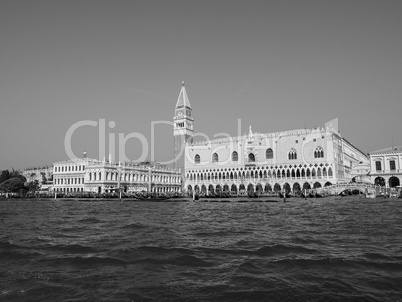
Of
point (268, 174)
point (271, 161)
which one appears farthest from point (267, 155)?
point (268, 174)

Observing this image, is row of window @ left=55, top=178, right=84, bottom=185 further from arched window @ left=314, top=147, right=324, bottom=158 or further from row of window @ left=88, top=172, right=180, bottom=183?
arched window @ left=314, top=147, right=324, bottom=158

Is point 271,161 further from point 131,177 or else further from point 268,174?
point 131,177

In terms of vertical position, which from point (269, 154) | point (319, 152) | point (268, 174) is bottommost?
point (268, 174)

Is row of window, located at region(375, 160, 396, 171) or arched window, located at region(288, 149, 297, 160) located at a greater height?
arched window, located at region(288, 149, 297, 160)

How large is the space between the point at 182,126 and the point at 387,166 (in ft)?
120

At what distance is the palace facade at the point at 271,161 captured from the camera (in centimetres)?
5159

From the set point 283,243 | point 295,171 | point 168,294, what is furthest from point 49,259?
point 295,171

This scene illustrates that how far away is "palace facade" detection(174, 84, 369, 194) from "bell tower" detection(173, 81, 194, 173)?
1.22 meters

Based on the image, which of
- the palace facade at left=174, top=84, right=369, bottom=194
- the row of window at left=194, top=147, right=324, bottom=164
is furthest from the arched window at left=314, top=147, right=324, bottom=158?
the palace facade at left=174, top=84, right=369, bottom=194

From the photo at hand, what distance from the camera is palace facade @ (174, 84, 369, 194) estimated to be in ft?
169

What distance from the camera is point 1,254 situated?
8.54 meters

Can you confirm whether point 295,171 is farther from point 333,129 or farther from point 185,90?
point 185,90

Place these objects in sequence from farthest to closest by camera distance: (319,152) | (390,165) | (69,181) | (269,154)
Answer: (69,181) → (269,154) → (319,152) → (390,165)

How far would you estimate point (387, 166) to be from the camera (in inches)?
1900
